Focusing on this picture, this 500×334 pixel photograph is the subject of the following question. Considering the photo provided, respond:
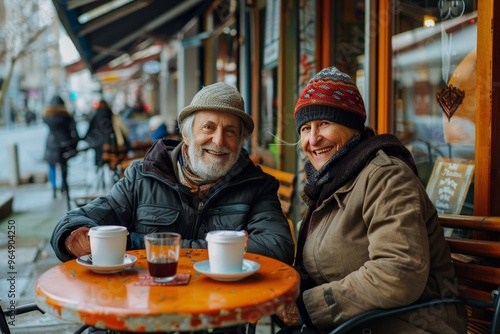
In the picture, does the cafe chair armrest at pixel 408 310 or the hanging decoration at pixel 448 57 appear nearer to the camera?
the cafe chair armrest at pixel 408 310

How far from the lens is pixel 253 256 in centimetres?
199

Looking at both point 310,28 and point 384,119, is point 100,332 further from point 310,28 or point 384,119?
→ point 310,28

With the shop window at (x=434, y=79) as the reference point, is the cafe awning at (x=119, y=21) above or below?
above

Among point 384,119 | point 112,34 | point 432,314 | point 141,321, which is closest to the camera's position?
point 141,321

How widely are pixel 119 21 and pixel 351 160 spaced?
25.9ft

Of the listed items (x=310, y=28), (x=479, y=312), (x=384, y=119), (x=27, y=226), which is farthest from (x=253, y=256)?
(x=27, y=226)

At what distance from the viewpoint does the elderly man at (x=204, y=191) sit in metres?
2.31

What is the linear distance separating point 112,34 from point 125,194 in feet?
26.3

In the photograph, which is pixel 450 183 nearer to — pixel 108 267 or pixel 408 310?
pixel 408 310

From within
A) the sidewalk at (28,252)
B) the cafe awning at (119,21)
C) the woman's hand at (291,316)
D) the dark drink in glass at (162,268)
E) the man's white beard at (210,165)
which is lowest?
the sidewalk at (28,252)

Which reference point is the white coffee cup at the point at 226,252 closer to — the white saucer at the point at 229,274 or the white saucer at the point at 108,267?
the white saucer at the point at 229,274

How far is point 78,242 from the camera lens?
2.05 meters

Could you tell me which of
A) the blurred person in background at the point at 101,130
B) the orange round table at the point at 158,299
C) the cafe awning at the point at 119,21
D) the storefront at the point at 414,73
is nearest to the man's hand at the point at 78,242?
the orange round table at the point at 158,299

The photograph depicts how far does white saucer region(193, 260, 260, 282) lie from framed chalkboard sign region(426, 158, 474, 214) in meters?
1.51
